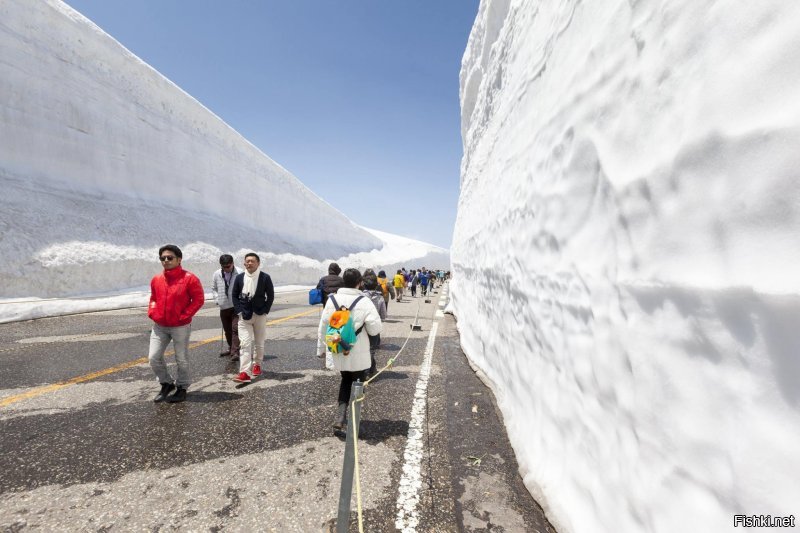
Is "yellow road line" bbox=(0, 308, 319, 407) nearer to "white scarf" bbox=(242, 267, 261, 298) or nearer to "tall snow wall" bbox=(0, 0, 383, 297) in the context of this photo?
"white scarf" bbox=(242, 267, 261, 298)

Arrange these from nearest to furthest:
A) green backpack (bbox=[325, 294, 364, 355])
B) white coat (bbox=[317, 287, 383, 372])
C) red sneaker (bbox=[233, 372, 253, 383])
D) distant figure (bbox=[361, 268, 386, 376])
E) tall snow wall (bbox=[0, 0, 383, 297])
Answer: green backpack (bbox=[325, 294, 364, 355])
white coat (bbox=[317, 287, 383, 372])
red sneaker (bbox=[233, 372, 253, 383])
distant figure (bbox=[361, 268, 386, 376])
tall snow wall (bbox=[0, 0, 383, 297])

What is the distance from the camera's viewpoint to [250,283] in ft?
17.0

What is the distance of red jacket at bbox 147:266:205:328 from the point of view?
4.29 metres

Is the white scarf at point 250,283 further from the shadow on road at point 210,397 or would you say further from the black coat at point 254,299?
the shadow on road at point 210,397

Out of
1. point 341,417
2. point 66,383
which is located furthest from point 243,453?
point 66,383

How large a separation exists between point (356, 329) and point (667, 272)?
2.61 metres

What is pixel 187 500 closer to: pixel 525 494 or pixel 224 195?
pixel 525 494

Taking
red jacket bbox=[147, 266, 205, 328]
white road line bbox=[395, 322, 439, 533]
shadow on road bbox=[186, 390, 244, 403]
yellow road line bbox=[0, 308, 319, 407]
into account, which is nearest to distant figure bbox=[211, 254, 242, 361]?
yellow road line bbox=[0, 308, 319, 407]

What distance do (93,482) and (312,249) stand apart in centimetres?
4325

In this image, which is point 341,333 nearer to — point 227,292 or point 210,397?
A: point 210,397

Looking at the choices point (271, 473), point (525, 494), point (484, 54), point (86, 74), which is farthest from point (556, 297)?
point (86, 74)

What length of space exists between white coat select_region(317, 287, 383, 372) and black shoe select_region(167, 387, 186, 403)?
2.21 meters

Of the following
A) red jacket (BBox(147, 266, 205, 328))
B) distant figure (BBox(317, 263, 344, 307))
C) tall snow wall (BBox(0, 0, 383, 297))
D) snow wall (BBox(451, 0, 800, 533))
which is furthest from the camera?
tall snow wall (BBox(0, 0, 383, 297))

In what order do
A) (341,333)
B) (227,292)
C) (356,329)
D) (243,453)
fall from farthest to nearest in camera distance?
(227,292)
(356,329)
(341,333)
(243,453)
